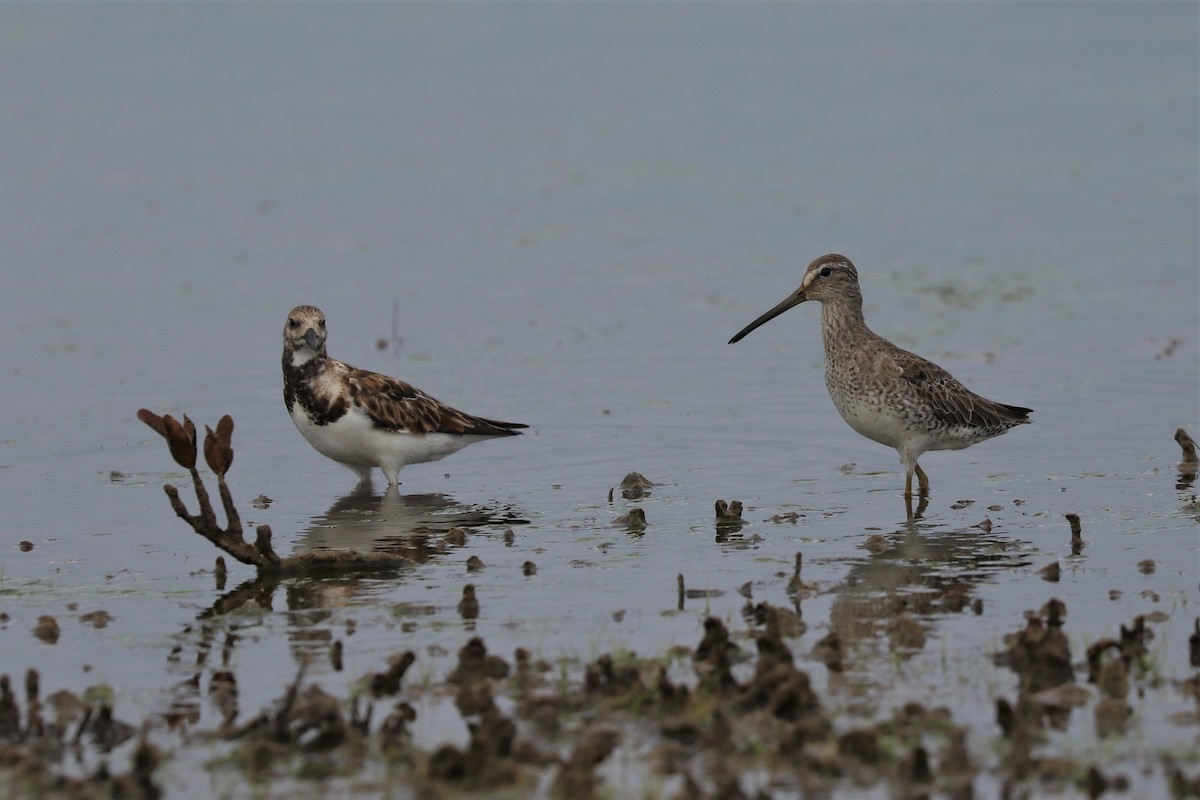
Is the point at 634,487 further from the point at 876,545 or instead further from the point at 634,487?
the point at 876,545

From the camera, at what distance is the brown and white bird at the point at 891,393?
12765 millimetres

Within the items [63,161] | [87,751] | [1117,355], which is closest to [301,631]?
[87,751]

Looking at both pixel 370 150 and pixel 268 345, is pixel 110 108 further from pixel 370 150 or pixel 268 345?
pixel 268 345

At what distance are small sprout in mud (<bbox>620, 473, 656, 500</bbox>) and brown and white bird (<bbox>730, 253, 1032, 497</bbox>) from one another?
156cm

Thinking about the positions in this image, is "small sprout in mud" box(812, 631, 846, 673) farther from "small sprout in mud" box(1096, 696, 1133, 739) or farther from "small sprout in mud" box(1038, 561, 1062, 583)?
"small sprout in mud" box(1038, 561, 1062, 583)

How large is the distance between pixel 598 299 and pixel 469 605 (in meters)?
10.5

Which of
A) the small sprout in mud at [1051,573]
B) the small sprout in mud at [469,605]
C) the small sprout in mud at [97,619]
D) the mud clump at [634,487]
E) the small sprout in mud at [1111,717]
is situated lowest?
the small sprout in mud at [1111,717]

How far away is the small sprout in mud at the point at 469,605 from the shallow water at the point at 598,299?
8cm

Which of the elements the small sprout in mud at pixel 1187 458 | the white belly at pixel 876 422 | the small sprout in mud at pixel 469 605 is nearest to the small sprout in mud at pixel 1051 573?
the white belly at pixel 876 422

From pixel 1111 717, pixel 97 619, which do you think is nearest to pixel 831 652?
pixel 1111 717

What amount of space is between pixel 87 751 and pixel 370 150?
19.9 m

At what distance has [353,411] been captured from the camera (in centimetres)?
1329

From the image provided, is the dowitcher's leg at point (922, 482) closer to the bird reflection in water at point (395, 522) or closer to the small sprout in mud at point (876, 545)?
the small sprout in mud at point (876, 545)

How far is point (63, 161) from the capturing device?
25.9 m
